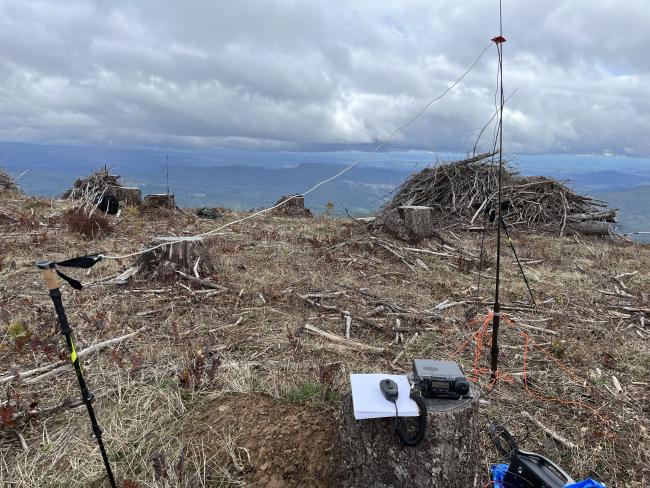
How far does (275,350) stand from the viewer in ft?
15.1

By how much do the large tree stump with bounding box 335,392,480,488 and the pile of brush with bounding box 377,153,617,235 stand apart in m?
10.3

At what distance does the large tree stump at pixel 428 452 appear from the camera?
2371 millimetres

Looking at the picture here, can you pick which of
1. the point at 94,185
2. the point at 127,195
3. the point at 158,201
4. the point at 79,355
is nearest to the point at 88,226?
the point at 158,201

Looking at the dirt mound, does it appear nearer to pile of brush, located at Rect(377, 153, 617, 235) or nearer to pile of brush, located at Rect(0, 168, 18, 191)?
pile of brush, located at Rect(377, 153, 617, 235)

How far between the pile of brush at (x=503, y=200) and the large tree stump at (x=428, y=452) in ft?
33.8

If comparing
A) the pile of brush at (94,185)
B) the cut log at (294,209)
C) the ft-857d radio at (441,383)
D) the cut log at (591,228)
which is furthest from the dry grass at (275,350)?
the cut log at (294,209)

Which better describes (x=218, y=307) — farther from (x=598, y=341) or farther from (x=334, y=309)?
(x=598, y=341)

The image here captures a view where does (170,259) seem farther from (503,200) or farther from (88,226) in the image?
(503,200)

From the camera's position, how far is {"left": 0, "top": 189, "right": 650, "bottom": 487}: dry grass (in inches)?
122

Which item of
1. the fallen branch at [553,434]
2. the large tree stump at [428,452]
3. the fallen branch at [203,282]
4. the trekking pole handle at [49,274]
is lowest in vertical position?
the fallen branch at [553,434]

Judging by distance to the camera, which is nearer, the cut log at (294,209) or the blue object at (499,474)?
the blue object at (499,474)

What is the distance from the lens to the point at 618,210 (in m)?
13.5

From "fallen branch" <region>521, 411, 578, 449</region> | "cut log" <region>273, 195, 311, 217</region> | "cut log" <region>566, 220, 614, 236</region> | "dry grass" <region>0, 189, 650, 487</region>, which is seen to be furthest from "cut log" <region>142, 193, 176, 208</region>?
"cut log" <region>566, 220, 614, 236</region>

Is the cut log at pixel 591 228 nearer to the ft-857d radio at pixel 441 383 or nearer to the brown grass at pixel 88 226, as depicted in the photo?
the ft-857d radio at pixel 441 383
